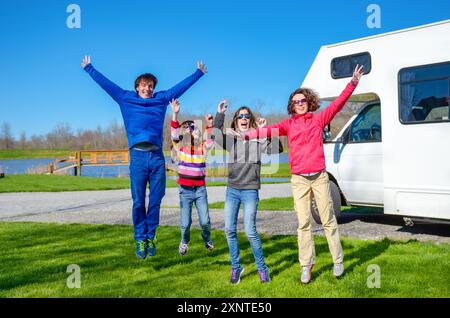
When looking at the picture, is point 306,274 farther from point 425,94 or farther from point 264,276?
point 425,94

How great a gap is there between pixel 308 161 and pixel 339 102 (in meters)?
0.70

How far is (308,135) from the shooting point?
5.08m

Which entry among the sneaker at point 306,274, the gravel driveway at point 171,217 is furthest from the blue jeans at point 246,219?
the gravel driveway at point 171,217

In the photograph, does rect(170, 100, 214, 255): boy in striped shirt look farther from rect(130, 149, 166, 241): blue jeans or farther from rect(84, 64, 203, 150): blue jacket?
rect(130, 149, 166, 241): blue jeans

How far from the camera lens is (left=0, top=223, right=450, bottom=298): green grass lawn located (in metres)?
4.77

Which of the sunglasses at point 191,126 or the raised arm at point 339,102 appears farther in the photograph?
the sunglasses at point 191,126

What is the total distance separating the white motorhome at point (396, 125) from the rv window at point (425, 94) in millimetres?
15

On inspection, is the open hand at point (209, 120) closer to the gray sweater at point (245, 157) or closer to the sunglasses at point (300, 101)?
the gray sweater at point (245, 157)

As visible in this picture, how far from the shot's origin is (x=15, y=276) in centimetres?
559

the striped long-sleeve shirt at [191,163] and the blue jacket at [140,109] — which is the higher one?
the blue jacket at [140,109]

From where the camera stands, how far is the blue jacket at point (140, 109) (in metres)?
5.58

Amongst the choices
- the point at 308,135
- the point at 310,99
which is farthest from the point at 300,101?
the point at 308,135

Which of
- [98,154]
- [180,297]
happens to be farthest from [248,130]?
[98,154]
